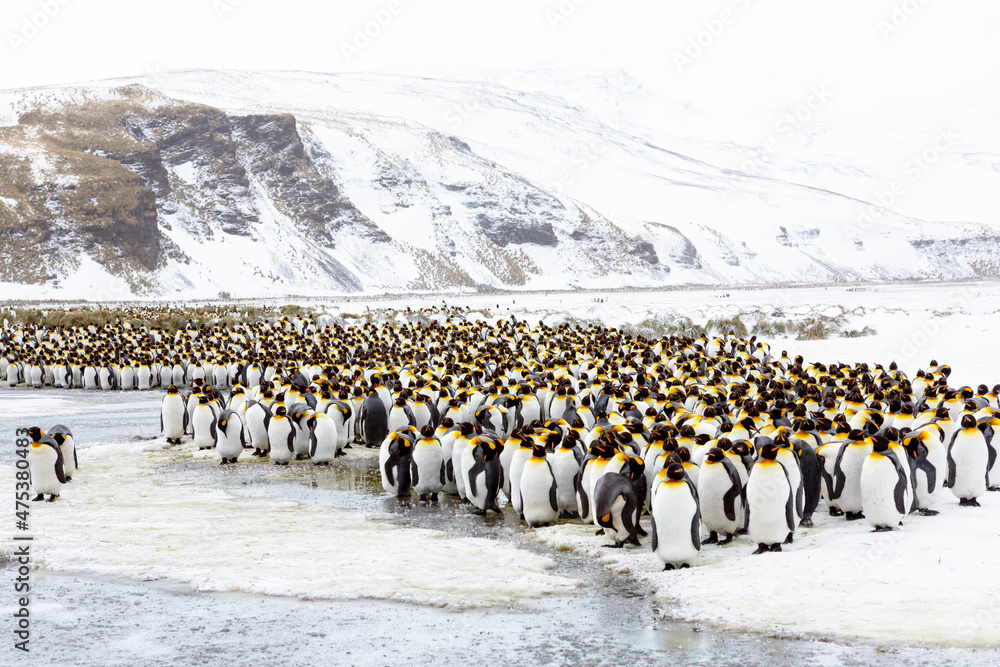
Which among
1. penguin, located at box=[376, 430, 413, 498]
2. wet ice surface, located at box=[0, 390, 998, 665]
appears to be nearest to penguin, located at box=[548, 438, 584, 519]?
wet ice surface, located at box=[0, 390, 998, 665]

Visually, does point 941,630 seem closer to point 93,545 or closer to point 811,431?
point 811,431

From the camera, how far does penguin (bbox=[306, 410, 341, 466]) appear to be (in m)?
13.8

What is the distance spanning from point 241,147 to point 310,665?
399 feet

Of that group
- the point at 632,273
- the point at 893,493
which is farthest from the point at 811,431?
the point at 632,273

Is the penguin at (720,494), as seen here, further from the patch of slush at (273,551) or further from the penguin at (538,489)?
the penguin at (538,489)

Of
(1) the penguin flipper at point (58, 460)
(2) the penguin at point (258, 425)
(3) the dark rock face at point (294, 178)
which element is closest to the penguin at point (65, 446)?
(1) the penguin flipper at point (58, 460)

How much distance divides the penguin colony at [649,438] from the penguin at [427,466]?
2 centimetres

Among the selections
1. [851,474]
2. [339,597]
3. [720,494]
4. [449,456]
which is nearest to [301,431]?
[449,456]

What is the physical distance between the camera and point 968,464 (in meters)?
8.99

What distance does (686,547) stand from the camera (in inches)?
313

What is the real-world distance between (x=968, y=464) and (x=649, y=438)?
10.6 ft

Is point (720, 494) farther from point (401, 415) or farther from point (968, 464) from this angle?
point (401, 415)

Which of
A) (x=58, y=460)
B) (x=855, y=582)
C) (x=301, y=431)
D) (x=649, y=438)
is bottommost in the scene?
(x=855, y=582)

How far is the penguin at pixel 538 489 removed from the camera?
976 centimetres
